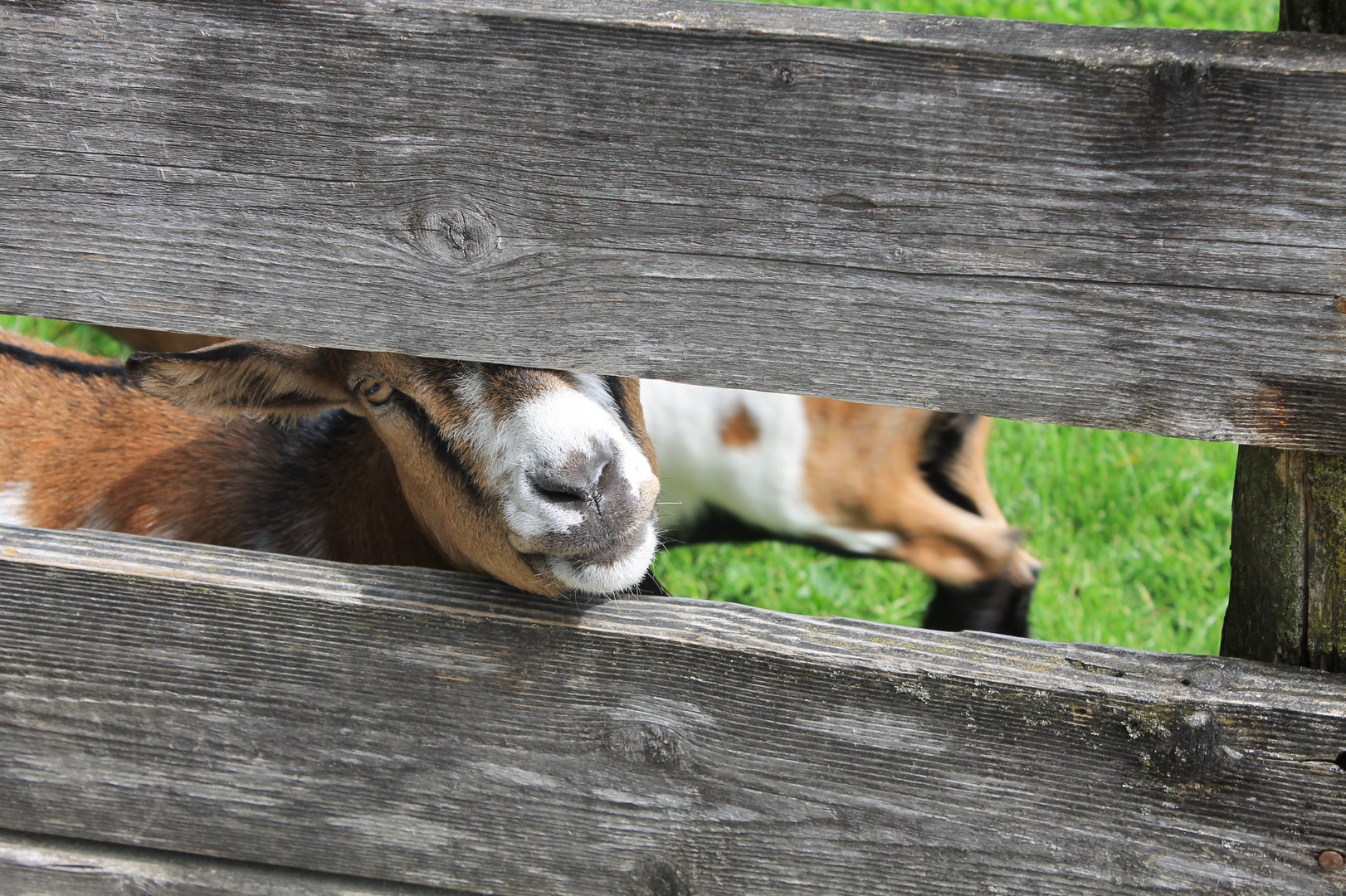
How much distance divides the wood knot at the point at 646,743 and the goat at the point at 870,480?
178 centimetres

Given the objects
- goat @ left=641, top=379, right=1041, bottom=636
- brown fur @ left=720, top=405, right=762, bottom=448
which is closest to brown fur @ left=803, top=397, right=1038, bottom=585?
goat @ left=641, top=379, right=1041, bottom=636

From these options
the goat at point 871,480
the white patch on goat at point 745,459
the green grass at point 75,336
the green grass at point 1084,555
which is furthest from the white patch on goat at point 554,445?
the green grass at point 75,336

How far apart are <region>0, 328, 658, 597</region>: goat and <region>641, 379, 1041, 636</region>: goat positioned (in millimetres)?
1143

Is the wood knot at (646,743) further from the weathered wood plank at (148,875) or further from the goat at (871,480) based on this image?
the goat at (871,480)

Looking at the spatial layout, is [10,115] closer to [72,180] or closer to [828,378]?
[72,180]

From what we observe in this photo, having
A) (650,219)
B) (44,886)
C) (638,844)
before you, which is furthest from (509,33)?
(44,886)

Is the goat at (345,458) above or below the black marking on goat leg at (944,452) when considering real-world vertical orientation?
above

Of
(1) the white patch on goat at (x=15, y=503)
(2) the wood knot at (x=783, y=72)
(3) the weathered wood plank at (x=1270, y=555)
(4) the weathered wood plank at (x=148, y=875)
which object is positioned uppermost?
(2) the wood knot at (x=783, y=72)

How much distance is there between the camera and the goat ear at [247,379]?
6.61ft

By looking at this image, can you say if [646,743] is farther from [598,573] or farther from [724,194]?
[724,194]

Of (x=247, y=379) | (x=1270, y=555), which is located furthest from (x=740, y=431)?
(x=1270, y=555)

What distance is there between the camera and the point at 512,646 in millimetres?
1632

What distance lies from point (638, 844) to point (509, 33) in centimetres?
133

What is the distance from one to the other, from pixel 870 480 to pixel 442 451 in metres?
1.75
